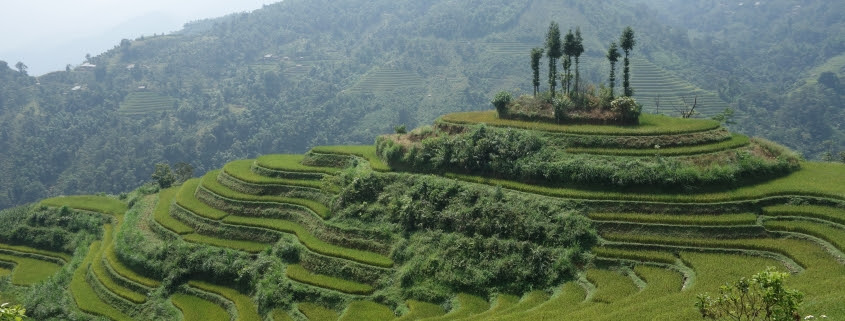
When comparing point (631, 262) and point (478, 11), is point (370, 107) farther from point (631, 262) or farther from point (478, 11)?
point (631, 262)

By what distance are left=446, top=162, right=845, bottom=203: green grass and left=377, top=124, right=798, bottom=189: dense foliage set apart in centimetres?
62

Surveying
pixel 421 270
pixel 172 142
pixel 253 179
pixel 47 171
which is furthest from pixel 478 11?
pixel 421 270

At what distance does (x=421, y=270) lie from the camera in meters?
30.1

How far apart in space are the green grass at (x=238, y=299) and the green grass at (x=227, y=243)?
308 centimetres

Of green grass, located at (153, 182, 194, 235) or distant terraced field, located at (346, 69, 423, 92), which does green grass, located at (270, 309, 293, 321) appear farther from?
distant terraced field, located at (346, 69, 423, 92)

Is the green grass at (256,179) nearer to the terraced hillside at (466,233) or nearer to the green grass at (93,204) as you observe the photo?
the terraced hillside at (466,233)

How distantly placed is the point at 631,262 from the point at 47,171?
5146 inches

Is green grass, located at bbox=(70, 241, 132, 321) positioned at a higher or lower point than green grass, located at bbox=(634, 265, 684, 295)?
lower

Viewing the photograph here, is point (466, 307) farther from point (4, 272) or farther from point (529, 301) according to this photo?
point (4, 272)

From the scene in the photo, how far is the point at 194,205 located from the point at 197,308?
1297 centimetres

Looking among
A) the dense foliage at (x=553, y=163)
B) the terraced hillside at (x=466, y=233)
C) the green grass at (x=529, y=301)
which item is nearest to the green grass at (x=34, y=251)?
the terraced hillside at (x=466, y=233)

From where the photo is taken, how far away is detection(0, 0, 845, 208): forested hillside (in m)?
120

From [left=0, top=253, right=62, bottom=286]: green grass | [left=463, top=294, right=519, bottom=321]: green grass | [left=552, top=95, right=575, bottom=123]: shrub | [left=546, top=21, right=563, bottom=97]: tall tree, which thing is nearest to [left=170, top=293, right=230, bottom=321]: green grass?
[left=463, top=294, right=519, bottom=321]: green grass

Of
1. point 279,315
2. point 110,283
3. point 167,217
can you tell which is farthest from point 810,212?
point 167,217
